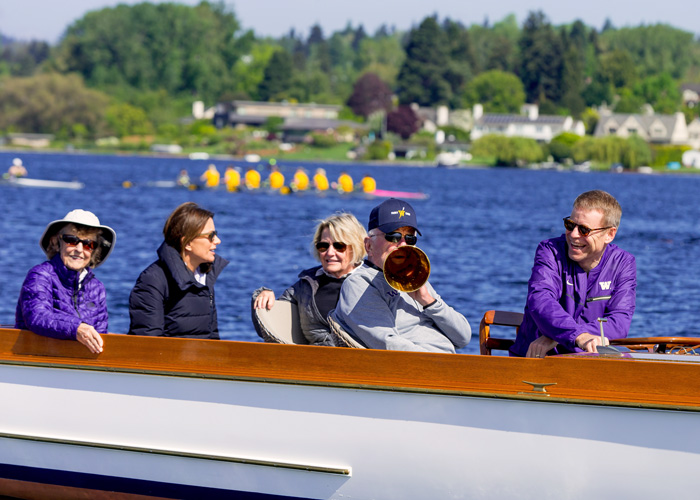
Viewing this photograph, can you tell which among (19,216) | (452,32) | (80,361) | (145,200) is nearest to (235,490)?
(80,361)

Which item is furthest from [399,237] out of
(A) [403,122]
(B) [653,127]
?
(B) [653,127]

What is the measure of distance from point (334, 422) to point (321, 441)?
12 centimetres

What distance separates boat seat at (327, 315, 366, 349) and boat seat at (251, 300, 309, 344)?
0.40 m

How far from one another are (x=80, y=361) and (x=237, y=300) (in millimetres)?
10971

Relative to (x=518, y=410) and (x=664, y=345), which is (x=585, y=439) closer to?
(x=518, y=410)

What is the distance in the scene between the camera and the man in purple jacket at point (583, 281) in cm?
500

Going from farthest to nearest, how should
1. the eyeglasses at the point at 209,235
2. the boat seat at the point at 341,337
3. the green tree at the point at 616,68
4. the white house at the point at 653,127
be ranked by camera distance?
1. the green tree at the point at 616,68
2. the white house at the point at 653,127
3. the eyeglasses at the point at 209,235
4. the boat seat at the point at 341,337

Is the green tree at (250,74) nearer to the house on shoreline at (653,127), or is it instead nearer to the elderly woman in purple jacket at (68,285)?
the house on shoreline at (653,127)

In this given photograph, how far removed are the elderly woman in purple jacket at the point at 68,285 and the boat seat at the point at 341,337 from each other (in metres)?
1.16

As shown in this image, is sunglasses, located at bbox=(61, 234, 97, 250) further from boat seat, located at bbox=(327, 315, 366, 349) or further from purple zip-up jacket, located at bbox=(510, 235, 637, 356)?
purple zip-up jacket, located at bbox=(510, 235, 637, 356)

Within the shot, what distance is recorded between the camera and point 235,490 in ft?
16.7

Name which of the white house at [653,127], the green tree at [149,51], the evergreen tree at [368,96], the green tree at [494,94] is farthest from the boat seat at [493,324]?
the evergreen tree at [368,96]

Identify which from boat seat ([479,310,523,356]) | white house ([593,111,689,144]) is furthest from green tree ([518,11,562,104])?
boat seat ([479,310,523,356])

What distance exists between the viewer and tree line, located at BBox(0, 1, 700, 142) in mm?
130125
